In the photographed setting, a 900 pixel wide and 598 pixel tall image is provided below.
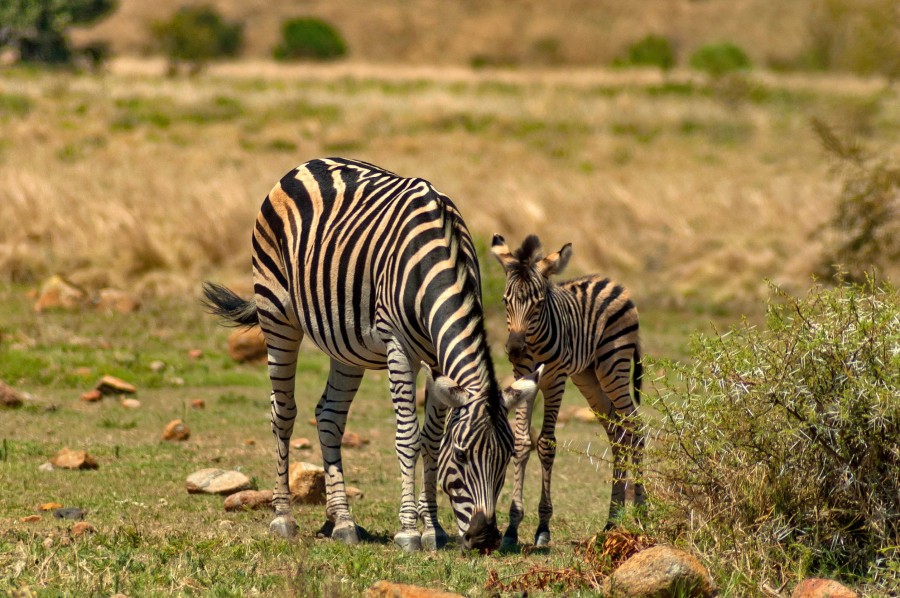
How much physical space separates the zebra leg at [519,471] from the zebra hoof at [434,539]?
38cm

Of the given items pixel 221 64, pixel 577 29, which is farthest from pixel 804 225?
pixel 577 29

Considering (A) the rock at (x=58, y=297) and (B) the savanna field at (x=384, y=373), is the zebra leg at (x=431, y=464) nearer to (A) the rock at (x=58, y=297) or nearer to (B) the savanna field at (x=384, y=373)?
(B) the savanna field at (x=384, y=373)

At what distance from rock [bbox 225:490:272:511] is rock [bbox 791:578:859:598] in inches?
157

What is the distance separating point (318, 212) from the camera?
7.78 m

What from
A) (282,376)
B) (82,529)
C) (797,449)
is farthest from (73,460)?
(797,449)

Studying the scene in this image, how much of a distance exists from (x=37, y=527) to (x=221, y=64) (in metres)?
Answer: 47.8

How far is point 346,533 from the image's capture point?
7.11m

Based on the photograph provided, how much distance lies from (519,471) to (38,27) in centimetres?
3335

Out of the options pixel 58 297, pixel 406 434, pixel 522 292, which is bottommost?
pixel 58 297

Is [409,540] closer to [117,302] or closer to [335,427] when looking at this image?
[335,427]

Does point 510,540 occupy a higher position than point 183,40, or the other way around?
point 183,40

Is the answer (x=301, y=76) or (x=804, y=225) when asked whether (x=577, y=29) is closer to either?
(x=301, y=76)

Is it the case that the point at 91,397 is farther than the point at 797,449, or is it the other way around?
the point at 91,397

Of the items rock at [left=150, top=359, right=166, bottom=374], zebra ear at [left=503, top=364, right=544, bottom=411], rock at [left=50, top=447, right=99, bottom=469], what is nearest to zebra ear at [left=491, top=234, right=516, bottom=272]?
zebra ear at [left=503, top=364, right=544, bottom=411]
